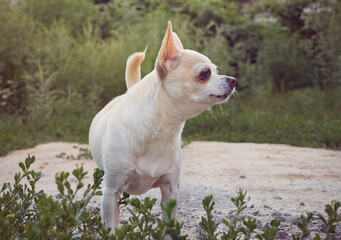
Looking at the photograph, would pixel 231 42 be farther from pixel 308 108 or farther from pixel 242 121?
pixel 242 121

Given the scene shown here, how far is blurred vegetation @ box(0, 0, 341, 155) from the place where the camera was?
8336 millimetres

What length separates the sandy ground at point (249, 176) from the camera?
4.28 m

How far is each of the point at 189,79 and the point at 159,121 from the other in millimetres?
317

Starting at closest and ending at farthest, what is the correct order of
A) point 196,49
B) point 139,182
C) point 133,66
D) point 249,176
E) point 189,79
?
point 189,79
point 139,182
point 133,66
point 249,176
point 196,49

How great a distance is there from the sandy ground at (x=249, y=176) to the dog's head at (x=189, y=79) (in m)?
1.18

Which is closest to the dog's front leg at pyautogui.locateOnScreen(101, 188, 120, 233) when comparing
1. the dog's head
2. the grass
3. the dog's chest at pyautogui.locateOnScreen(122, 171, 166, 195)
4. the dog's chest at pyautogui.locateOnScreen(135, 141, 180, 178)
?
the dog's chest at pyautogui.locateOnScreen(122, 171, 166, 195)

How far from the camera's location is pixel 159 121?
9.86ft

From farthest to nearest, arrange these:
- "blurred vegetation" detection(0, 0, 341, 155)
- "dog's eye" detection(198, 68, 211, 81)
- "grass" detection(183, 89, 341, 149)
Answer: "blurred vegetation" detection(0, 0, 341, 155) < "grass" detection(183, 89, 341, 149) < "dog's eye" detection(198, 68, 211, 81)

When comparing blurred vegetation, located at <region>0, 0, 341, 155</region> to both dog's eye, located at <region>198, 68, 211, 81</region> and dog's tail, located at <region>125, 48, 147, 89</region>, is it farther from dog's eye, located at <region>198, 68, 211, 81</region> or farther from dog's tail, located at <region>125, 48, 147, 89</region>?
dog's eye, located at <region>198, 68, 211, 81</region>

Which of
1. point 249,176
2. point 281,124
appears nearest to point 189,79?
point 249,176

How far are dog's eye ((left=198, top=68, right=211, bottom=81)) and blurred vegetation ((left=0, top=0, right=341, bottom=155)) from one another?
3945mm

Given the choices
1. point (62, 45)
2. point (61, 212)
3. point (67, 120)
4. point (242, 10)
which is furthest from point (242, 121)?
point (242, 10)

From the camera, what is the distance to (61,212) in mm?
2176

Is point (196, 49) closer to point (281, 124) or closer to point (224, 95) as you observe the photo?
point (281, 124)
